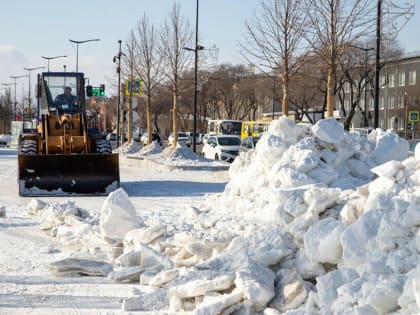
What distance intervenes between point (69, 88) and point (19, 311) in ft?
52.1

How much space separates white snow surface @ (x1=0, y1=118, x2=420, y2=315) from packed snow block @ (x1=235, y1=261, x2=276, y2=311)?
0.01 m

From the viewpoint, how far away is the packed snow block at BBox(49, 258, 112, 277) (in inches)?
365

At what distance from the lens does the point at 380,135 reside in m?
15.3

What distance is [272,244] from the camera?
7859 millimetres

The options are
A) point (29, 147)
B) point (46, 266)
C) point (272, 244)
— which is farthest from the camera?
point (29, 147)

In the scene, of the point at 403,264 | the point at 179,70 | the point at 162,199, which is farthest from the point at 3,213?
the point at 179,70

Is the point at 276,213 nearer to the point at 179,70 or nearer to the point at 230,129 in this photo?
the point at 179,70

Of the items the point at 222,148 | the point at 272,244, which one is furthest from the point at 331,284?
the point at 222,148

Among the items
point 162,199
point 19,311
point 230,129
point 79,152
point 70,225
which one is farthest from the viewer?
point 230,129

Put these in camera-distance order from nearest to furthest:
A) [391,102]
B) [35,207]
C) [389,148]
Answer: [389,148], [35,207], [391,102]

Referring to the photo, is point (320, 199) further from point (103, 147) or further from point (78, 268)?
point (103, 147)

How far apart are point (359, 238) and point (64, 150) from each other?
1511cm

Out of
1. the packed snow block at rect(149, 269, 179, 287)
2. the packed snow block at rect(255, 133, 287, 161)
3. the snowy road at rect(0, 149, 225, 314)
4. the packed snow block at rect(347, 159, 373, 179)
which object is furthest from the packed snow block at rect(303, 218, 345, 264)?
the packed snow block at rect(347, 159, 373, 179)

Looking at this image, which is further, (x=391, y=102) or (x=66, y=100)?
(x=391, y=102)
